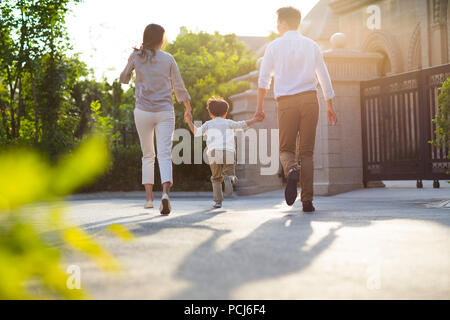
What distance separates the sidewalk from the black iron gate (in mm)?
4714

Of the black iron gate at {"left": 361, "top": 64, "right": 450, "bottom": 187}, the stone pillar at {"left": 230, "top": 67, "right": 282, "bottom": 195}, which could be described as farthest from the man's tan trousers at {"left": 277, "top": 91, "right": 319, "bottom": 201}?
the stone pillar at {"left": 230, "top": 67, "right": 282, "bottom": 195}

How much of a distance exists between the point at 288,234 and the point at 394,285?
1.47 meters

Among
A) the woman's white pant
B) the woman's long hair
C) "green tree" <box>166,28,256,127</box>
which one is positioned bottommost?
the woman's white pant

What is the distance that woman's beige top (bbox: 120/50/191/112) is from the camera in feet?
18.3

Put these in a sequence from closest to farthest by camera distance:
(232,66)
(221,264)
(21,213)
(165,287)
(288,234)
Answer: (21,213)
(165,287)
(221,264)
(288,234)
(232,66)

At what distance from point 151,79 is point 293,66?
4.87 feet

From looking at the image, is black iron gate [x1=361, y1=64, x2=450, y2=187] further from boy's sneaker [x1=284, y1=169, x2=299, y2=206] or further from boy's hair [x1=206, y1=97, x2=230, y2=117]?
boy's sneaker [x1=284, y1=169, x2=299, y2=206]

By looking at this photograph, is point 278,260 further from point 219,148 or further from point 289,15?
point 219,148

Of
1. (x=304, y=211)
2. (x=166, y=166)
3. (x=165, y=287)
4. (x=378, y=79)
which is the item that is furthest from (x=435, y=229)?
(x=378, y=79)

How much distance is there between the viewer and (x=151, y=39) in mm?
5543

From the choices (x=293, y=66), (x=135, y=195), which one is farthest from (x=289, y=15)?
(x=135, y=195)
